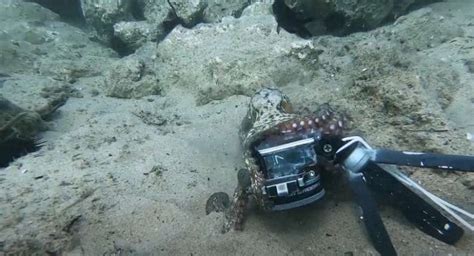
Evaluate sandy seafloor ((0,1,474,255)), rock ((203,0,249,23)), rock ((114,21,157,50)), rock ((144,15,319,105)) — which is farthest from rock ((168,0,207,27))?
sandy seafloor ((0,1,474,255))

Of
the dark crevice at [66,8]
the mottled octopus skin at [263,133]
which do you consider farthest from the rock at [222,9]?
the dark crevice at [66,8]

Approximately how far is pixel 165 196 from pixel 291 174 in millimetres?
1263

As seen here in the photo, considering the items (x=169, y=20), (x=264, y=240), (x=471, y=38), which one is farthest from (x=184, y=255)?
(x=169, y=20)

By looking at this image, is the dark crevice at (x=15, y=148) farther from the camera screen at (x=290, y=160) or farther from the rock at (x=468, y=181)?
the rock at (x=468, y=181)

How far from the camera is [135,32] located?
673 centimetres

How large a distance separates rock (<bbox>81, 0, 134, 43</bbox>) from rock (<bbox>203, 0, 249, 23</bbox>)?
1.95 meters

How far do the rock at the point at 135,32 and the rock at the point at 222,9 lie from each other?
1131 millimetres

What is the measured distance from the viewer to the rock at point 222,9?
656 centimetres

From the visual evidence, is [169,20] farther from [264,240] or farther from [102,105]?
[264,240]

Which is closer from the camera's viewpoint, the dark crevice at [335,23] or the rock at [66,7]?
the dark crevice at [335,23]

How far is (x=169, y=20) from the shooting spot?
22.2ft

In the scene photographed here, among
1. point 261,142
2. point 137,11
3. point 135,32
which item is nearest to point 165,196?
point 261,142

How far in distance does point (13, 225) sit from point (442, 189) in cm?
318

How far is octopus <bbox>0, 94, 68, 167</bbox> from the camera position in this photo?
3617mm
